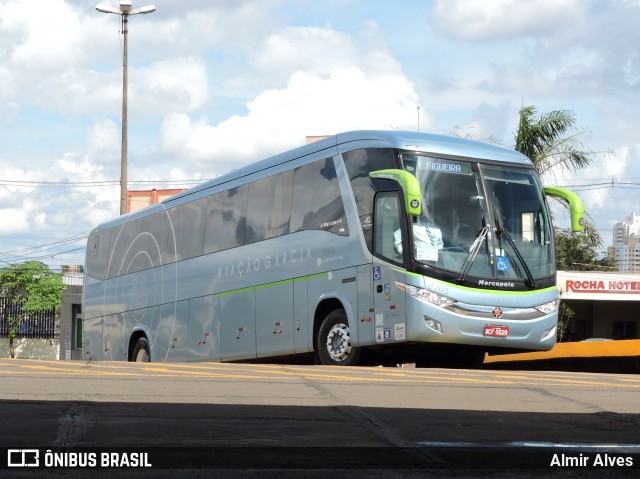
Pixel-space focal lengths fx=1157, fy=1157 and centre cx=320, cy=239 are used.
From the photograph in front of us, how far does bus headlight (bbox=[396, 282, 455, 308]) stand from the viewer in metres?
16.0

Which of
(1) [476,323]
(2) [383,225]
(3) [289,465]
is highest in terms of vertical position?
(2) [383,225]

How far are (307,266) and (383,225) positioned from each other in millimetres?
2141

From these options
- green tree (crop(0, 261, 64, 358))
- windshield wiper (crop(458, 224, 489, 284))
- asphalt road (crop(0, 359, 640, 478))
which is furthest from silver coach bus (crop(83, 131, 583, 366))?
green tree (crop(0, 261, 64, 358))

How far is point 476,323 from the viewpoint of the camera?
16312 millimetres

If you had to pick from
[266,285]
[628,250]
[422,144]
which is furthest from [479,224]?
[628,250]

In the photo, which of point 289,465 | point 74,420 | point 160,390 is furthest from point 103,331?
point 289,465

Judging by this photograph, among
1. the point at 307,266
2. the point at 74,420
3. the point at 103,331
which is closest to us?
the point at 74,420

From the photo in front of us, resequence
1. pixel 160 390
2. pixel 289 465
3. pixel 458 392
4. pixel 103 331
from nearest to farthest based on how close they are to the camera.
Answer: pixel 289 465
pixel 160 390
pixel 458 392
pixel 103 331

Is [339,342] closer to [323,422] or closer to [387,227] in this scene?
[387,227]

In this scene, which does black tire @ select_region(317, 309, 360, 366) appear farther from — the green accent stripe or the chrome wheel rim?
the green accent stripe

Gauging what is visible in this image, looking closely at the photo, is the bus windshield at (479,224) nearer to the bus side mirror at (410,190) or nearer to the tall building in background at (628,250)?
the bus side mirror at (410,190)

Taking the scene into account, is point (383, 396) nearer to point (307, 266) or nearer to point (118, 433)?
point (118, 433)

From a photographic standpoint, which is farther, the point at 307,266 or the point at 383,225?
the point at 307,266

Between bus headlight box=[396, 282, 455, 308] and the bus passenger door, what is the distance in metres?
0.10
